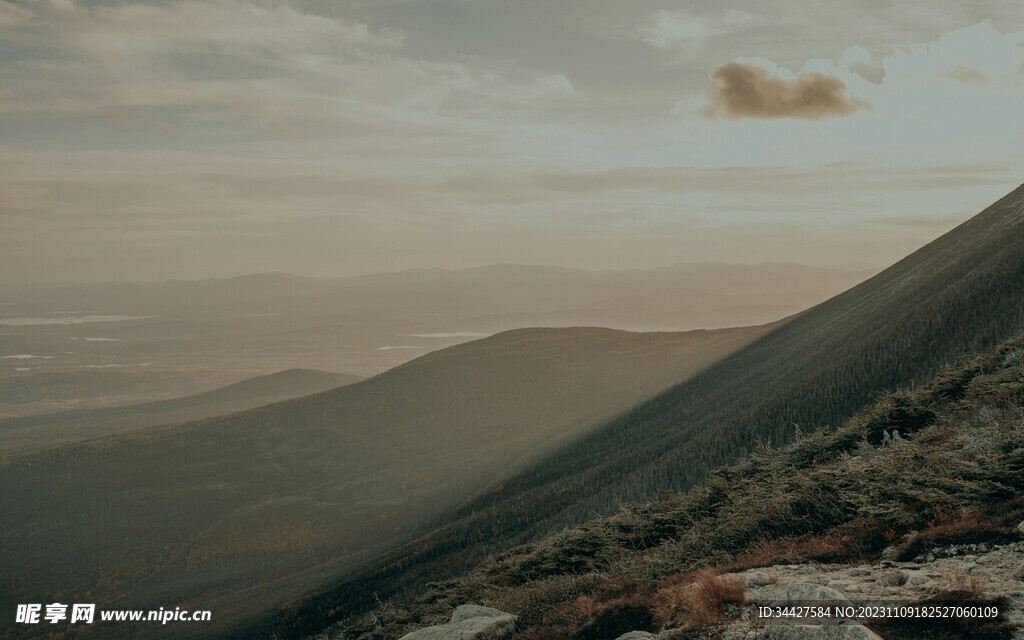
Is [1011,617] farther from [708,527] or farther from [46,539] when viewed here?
[46,539]

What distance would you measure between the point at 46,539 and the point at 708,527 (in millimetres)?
109799

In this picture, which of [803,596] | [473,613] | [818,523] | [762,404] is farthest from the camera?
[762,404]

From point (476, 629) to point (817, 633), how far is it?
23.9 feet

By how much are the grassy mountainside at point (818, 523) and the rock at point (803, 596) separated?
0.87 metres

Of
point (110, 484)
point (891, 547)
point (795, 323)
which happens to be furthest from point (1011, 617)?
point (110, 484)

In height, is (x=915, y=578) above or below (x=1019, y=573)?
below

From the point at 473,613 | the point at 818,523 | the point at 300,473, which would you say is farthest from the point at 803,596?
the point at 300,473

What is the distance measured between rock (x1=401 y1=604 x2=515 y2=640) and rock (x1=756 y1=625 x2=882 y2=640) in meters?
5.82

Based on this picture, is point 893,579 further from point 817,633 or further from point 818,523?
point 818,523

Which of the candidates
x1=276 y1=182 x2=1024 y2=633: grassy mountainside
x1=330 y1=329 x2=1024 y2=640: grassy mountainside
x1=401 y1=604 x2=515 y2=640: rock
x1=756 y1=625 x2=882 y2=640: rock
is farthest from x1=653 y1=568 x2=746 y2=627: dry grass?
x1=276 y1=182 x2=1024 y2=633: grassy mountainside

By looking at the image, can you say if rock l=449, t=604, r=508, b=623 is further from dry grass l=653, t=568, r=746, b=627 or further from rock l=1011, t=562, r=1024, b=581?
rock l=1011, t=562, r=1024, b=581

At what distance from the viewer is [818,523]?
14703 mm

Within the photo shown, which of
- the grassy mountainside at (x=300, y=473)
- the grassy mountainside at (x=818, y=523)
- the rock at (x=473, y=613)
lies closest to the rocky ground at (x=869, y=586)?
the grassy mountainside at (x=818, y=523)

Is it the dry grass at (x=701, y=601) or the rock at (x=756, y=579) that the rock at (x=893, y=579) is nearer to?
the rock at (x=756, y=579)
